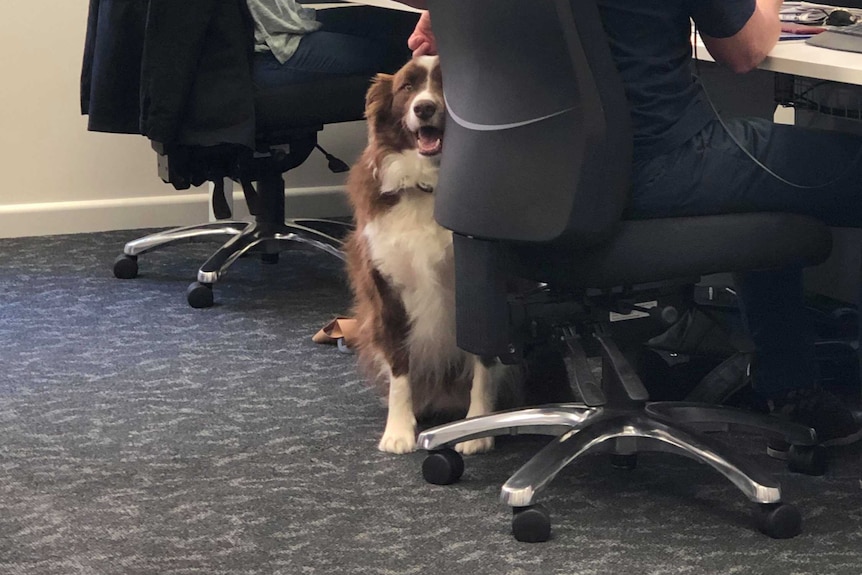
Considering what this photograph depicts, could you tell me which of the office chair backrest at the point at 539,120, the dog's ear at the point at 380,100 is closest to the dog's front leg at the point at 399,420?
→ the dog's ear at the point at 380,100

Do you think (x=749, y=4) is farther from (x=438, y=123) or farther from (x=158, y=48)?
(x=158, y=48)

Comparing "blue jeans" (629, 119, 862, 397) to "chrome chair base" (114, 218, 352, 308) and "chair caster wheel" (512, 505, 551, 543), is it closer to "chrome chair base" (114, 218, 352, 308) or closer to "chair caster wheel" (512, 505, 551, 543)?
"chair caster wheel" (512, 505, 551, 543)

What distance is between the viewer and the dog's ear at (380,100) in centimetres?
221

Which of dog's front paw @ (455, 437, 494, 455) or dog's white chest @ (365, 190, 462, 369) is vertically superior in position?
dog's white chest @ (365, 190, 462, 369)

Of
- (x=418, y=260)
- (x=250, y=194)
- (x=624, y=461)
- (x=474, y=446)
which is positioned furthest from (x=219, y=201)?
(x=624, y=461)

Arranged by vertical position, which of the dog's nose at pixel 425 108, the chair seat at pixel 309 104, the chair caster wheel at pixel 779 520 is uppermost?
the dog's nose at pixel 425 108

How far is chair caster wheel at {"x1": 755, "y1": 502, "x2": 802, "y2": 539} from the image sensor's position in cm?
182

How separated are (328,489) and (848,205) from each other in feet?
3.13

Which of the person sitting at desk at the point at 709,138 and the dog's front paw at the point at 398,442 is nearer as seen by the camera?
the person sitting at desk at the point at 709,138

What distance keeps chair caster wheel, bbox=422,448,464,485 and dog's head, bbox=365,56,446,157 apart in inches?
20.9

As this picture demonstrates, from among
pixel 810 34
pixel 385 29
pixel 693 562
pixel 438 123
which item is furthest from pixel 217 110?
pixel 693 562

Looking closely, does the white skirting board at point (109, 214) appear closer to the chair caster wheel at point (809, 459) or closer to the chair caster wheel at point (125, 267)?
the chair caster wheel at point (125, 267)

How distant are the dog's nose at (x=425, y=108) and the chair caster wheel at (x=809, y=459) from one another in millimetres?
855

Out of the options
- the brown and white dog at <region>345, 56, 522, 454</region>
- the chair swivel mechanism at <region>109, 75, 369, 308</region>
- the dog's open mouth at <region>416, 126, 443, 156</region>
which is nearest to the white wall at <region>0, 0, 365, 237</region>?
the chair swivel mechanism at <region>109, 75, 369, 308</region>
